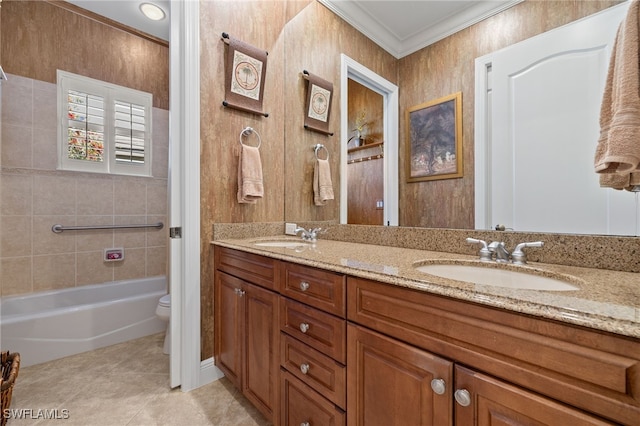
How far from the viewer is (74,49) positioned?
2.38 m

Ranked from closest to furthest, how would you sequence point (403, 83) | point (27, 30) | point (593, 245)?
point (593, 245), point (403, 83), point (27, 30)

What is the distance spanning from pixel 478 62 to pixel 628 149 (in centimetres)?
68

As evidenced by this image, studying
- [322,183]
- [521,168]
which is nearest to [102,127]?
[322,183]

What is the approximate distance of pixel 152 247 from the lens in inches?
111

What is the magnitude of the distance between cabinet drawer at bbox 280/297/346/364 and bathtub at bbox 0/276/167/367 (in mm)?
1774

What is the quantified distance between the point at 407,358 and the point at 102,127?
10.2 ft

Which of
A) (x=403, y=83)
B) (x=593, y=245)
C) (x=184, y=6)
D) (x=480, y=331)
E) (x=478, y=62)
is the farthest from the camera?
(x=184, y=6)

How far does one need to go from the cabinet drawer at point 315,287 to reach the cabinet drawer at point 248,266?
0.29ft

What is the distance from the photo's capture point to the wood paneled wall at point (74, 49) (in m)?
2.14

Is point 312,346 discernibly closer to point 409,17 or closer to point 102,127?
point 409,17

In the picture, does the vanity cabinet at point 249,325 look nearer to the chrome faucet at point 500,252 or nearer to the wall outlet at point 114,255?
the chrome faucet at point 500,252

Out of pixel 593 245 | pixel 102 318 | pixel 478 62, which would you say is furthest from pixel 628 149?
pixel 102 318

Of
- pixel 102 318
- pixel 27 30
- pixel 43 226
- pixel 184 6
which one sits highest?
pixel 27 30

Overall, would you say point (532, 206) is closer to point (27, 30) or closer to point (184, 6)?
point (184, 6)
